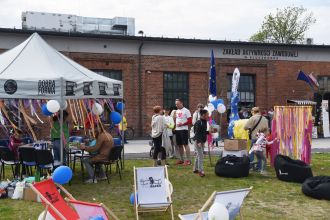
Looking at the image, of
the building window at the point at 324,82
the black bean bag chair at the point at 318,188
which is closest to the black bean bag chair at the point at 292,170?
the black bean bag chair at the point at 318,188

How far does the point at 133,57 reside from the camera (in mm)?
24062

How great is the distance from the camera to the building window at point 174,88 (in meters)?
24.9

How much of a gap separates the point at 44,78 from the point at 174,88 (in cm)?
1593

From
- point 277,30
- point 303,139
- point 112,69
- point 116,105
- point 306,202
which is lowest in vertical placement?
point 306,202

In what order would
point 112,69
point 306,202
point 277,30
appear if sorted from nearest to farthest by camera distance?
1. point 306,202
2. point 112,69
3. point 277,30

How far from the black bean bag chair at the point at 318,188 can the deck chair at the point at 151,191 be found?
120 inches

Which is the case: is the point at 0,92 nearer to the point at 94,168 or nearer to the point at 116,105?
the point at 94,168

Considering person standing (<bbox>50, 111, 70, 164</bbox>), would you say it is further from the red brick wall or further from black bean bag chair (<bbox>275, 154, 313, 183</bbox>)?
the red brick wall

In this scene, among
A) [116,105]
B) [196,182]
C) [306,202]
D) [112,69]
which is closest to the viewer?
[306,202]

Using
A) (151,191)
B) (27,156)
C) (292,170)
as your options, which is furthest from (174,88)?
(151,191)

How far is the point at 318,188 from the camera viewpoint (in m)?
9.09

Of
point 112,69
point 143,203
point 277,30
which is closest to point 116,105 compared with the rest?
point 143,203

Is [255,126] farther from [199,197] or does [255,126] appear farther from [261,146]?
[199,197]

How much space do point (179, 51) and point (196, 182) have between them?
48.8ft
